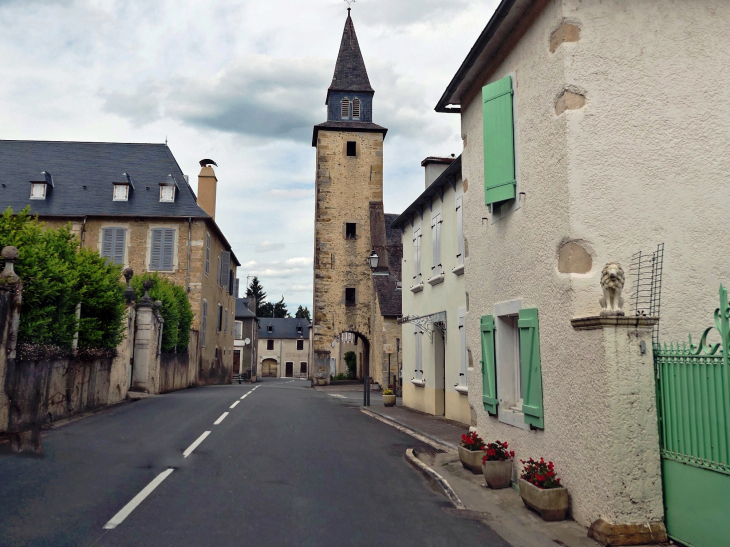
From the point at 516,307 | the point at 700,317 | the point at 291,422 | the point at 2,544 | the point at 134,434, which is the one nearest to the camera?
the point at 2,544

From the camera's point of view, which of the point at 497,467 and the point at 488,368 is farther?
the point at 488,368

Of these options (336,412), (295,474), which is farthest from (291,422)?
(295,474)

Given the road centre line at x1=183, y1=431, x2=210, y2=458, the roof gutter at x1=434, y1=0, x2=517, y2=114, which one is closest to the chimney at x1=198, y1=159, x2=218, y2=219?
the road centre line at x1=183, y1=431, x2=210, y2=458

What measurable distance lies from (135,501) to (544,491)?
4.16m

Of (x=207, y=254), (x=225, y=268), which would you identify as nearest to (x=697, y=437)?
(x=207, y=254)

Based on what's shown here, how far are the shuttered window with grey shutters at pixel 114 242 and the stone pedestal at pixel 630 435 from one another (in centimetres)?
3098

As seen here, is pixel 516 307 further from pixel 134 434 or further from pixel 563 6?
pixel 134 434

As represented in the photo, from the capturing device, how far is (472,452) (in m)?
8.48

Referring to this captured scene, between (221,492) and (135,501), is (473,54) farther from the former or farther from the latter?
(135,501)

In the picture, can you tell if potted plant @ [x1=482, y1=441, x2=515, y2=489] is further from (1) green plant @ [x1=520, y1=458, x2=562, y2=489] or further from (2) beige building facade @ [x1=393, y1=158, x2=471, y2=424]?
(2) beige building facade @ [x1=393, y1=158, x2=471, y2=424]

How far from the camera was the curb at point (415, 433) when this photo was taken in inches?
438

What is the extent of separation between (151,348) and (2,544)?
1806 centimetres

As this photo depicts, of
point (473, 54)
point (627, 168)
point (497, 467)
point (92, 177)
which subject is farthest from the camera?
point (92, 177)

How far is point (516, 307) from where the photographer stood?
7.80 meters
